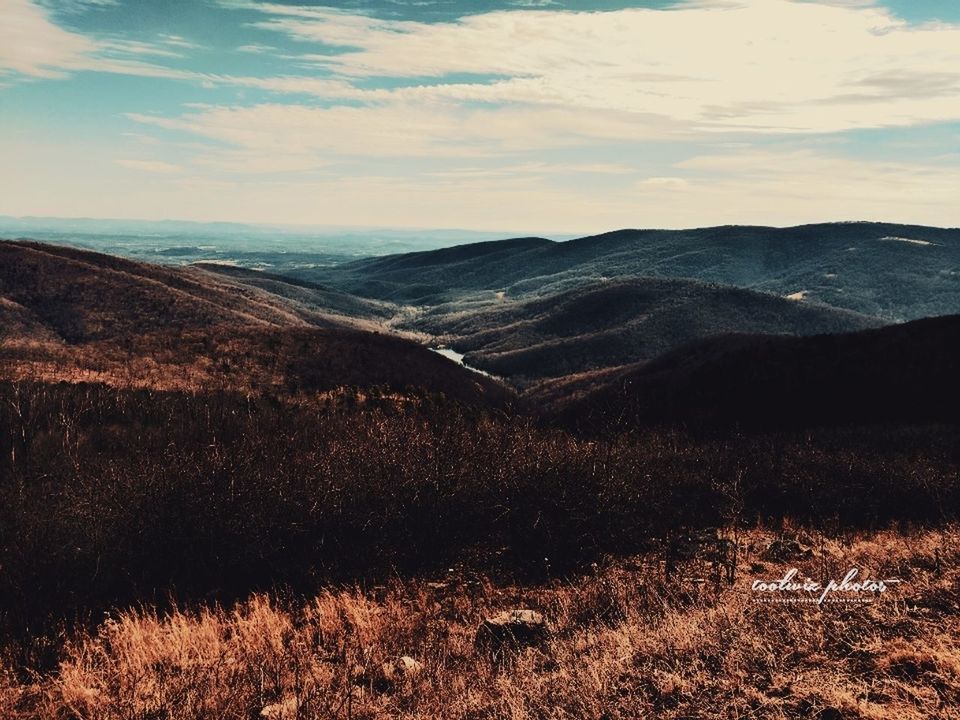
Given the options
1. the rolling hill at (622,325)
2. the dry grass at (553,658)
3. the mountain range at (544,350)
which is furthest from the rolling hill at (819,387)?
the rolling hill at (622,325)

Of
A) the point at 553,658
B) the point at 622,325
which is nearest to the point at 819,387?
the point at 553,658

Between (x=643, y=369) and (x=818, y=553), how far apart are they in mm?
55544

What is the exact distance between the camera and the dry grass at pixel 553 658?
607 centimetres

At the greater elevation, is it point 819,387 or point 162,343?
point 819,387

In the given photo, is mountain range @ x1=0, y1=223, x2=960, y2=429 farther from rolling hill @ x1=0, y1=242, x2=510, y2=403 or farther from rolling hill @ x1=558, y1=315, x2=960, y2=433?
rolling hill @ x1=0, y1=242, x2=510, y2=403

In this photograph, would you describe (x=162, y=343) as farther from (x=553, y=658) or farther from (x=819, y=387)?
A: (x=553, y=658)

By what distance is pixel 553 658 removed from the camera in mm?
7348

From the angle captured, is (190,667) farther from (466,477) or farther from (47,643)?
(466,477)

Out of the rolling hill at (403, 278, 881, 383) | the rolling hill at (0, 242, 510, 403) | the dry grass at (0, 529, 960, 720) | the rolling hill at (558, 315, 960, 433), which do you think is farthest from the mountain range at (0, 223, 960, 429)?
the dry grass at (0, 529, 960, 720)

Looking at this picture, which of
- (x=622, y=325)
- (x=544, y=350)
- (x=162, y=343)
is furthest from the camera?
(x=622, y=325)

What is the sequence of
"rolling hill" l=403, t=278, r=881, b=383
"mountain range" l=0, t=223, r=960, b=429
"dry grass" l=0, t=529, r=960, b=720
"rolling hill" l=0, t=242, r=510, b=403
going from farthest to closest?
"rolling hill" l=403, t=278, r=881, b=383, "rolling hill" l=0, t=242, r=510, b=403, "mountain range" l=0, t=223, r=960, b=429, "dry grass" l=0, t=529, r=960, b=720

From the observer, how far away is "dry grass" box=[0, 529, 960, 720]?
6.07m

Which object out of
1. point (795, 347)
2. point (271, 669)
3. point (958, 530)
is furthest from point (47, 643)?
point (795, 347)

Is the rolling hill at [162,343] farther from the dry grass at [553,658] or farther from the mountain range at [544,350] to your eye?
the dry grass at [553,658]
